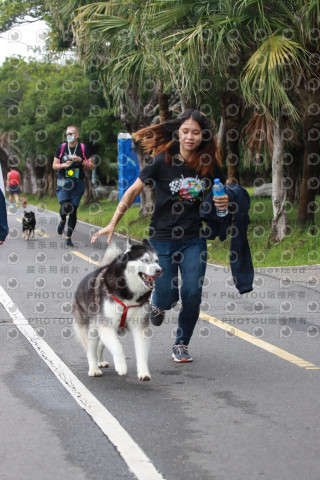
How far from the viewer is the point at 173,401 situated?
5.83 meters

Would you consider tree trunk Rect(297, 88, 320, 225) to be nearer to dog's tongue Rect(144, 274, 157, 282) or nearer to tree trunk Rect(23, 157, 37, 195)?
dog's tongue Rect(144, 274, 157, 282)

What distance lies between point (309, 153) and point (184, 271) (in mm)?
10980

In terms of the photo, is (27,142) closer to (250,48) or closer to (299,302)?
(250,48)

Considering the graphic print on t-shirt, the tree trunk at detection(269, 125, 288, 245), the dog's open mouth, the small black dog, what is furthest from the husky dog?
the small black dog

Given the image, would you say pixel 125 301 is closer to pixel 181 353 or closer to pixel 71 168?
pixel 181 353

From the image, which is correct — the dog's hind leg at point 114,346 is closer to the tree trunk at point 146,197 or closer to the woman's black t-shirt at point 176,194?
the woman's black t-shirt at point 176,194

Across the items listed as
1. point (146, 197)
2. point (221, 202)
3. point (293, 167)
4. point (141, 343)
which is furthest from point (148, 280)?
point (293, 167)

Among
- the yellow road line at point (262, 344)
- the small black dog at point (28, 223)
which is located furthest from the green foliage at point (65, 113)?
the yellow road line at point (262, 344)

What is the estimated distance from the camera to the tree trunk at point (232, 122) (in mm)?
19528

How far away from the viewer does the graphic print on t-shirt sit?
258 inches

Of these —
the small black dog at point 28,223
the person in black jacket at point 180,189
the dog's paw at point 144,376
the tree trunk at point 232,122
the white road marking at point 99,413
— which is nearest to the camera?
the white road marking at point 99,413

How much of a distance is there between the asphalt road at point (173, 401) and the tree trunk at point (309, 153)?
728cm

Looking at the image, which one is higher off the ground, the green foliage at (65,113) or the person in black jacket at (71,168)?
the green foliage at (65,113)

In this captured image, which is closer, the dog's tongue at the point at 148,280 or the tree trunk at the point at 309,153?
the dog's tongue at the point at 148,280
